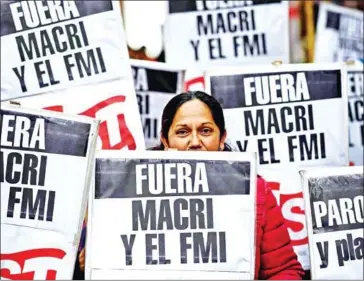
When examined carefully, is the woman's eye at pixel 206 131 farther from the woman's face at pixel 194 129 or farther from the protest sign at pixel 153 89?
the protest sign at pixel 153 89

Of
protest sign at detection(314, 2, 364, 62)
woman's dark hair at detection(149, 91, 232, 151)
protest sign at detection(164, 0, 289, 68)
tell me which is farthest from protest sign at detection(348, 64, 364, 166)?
woman's dark hair at detection(149, 91, 232, 151)

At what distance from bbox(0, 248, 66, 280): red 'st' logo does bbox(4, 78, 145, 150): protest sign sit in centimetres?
127

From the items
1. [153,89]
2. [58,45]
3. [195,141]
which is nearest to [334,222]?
[195,141]

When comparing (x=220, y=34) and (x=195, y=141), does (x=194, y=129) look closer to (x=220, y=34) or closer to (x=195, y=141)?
(x=195, y=141)

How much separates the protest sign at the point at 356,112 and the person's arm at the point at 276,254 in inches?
67.8

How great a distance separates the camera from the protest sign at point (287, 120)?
4738 mm

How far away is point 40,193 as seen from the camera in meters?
3.58

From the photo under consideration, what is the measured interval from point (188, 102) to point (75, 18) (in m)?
0.93

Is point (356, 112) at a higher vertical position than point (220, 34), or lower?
lower

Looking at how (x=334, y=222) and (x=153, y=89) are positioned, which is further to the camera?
(x=153, y=89)

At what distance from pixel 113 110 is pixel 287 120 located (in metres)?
0.91

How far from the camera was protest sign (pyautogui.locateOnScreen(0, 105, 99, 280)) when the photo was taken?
355 cm

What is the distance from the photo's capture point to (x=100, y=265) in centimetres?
342

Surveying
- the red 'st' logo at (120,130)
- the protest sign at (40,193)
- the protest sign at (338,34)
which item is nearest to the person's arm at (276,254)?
the protest sign at (40,193)
